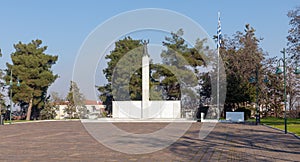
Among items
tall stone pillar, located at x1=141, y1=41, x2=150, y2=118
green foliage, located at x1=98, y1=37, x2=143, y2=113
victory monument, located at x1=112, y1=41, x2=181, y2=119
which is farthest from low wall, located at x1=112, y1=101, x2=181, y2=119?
green foliage, located at x1=98, y1=37, x2=143, y2=113

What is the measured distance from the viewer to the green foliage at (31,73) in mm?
50938

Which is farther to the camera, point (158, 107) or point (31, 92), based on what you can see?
point (31, 92)

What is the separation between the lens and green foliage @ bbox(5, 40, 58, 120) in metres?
50.9

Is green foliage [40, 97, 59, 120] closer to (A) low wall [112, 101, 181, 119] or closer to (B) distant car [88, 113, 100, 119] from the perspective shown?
(B) distant car [88, 113, 100, 119]

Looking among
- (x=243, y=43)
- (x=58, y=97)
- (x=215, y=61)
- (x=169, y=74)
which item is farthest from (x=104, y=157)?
(x=58, y=97)

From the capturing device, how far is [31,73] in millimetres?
51438

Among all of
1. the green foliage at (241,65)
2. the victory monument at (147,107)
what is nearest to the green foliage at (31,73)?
the victory monument at (147,107)

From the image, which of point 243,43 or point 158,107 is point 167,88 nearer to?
point 158,107

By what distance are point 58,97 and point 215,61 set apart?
23.8 m

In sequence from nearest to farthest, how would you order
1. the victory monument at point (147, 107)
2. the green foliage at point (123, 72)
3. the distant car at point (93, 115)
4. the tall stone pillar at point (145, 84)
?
1. the tall stone pillar at point (145, 84)
2. the victory monument at point (147, 107)
3. the distant car at point (93, 115)
4. the green foliage at point (123, 72)

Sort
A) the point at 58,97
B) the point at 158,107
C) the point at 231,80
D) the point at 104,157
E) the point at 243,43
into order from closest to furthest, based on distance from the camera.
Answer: the point at 104,157
the point at 158,107
the point at 231,80
the point at 243,43
the point at 58,97

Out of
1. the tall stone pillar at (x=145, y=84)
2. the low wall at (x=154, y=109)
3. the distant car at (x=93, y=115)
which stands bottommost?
the distant car at (x=93, y=115)

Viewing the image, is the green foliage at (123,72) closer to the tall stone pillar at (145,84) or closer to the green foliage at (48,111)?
the tall stone pillar at (145,84)

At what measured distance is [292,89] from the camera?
168ft
